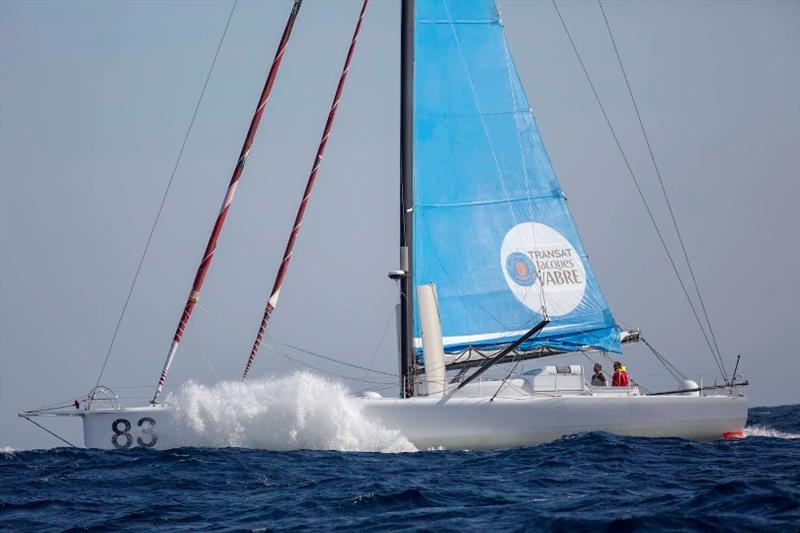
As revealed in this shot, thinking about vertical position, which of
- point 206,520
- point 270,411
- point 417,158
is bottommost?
point 206,520

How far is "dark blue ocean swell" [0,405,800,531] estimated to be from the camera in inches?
526

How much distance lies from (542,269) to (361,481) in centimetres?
951

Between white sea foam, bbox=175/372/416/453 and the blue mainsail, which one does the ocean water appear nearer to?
white sea foam, bbox=175/372/416/453

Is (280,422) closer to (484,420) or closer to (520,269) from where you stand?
(484,420)

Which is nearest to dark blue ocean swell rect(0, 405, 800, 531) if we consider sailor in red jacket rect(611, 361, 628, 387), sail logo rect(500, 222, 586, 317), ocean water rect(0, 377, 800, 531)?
ocean water rect(0, 377, 800, 531)

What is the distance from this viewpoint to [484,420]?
21797 millimetres

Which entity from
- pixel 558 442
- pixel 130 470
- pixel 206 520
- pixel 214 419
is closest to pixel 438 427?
pixel 558 442

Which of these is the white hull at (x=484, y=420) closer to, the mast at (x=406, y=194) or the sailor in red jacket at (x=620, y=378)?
the sailor in red jacket at (x=620, y=378)

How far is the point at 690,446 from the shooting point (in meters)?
21.4

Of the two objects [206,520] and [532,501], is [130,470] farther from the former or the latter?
[532,501]

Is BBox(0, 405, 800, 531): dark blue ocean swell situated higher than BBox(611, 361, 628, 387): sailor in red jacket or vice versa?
BBox(611, 361, 628, 387): sailor in red jacket

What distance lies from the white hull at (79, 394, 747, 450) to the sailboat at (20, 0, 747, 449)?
3 cm

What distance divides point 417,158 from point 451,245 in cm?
197

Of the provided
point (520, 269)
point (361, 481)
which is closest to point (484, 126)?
point (520, 269)
